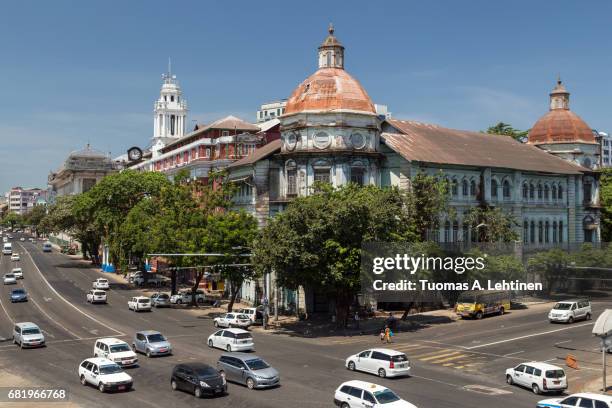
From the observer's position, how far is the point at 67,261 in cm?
13312

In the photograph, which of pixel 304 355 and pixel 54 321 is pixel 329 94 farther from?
pixel 54 321

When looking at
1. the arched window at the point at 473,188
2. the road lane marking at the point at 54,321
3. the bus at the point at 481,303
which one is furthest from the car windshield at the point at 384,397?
the arched window at the point at 473,188

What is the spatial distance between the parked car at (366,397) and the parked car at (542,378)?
9.72 meters

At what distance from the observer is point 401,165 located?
6744 cm

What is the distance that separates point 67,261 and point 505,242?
307 feet

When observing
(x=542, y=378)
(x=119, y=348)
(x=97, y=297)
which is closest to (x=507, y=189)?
(x=542, y=378)

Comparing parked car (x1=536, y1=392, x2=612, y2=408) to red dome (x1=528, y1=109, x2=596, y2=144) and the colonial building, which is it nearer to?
the colonial building

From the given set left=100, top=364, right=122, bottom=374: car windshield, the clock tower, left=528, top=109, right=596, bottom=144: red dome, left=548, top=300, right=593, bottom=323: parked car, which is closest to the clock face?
the clock tower

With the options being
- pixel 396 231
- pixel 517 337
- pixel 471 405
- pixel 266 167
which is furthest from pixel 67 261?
pixel 471 405

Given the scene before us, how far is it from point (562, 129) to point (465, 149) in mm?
22318

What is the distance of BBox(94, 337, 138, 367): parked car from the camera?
131 ft

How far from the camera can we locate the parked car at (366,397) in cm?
2914

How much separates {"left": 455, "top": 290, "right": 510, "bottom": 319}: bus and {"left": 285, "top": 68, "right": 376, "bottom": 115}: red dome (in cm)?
2085

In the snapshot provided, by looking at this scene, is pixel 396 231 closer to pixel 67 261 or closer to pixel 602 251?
pixel 602 251
